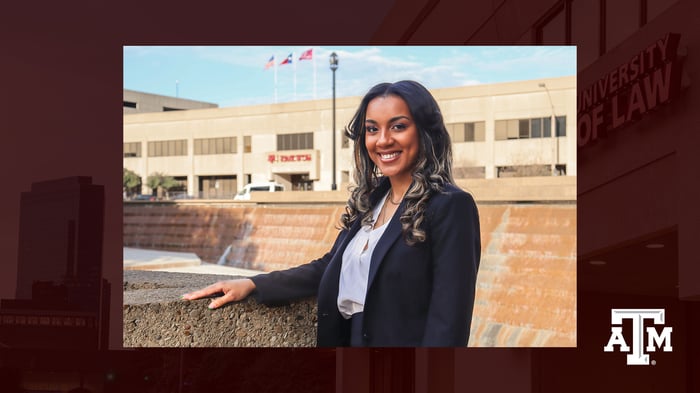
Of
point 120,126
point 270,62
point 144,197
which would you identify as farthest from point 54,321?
point 270,62

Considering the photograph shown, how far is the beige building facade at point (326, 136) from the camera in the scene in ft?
52.9

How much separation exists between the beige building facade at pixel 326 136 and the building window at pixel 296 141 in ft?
0.06

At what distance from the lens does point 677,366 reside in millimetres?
23312

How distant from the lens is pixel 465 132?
52.7 ft

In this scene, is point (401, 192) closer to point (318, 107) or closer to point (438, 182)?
point (438, 182)

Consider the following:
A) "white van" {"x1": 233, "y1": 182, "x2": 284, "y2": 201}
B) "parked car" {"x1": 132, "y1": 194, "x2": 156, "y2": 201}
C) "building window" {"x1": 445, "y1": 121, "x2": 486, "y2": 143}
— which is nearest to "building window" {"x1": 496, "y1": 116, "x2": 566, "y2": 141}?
"building window" {"x1": 445, "y1": 121, "x2": 486, "y2": 143}

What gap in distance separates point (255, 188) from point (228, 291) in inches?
87.6

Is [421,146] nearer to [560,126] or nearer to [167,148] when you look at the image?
[560,126]

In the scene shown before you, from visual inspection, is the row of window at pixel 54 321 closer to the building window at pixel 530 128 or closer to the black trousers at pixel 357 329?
the black trousers at pixel 357 329

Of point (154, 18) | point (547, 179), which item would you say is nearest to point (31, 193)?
point (154, 18)

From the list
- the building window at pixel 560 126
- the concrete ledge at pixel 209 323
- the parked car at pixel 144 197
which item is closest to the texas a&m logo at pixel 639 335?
the building window at pixel 560 126

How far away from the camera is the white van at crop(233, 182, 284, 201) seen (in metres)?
17.3

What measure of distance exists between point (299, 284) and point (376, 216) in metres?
1.80

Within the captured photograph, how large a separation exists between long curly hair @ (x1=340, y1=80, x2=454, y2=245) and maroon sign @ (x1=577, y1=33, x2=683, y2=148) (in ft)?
11.1
